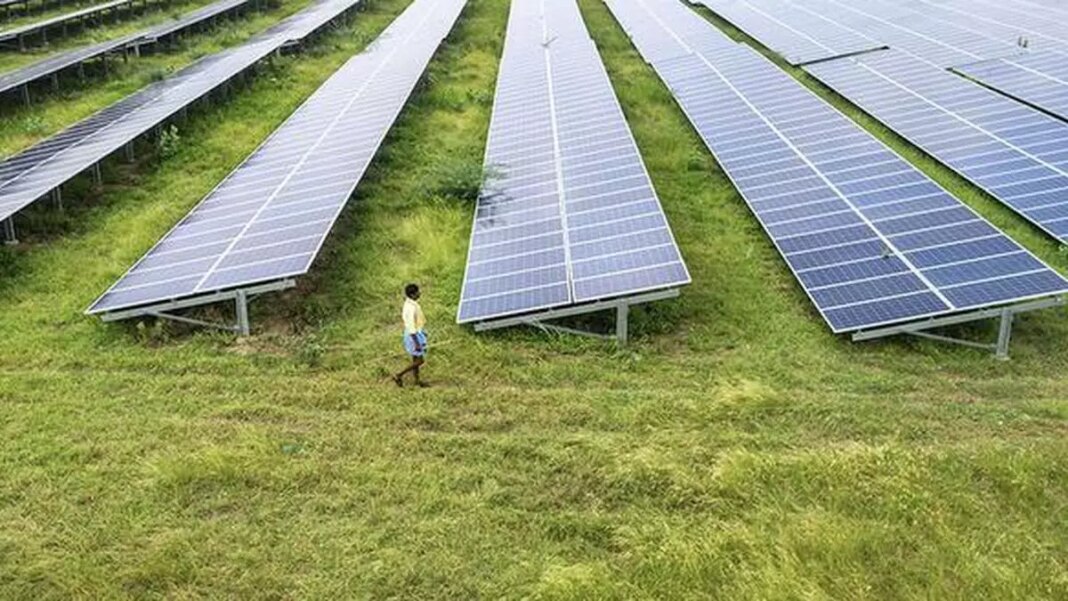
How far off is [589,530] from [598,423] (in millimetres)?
2106

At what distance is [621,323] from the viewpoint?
42.4 ft

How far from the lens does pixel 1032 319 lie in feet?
44.0

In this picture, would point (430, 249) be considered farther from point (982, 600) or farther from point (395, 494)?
point (982, 600)

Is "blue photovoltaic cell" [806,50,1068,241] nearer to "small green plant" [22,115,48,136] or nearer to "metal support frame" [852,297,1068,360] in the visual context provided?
"metal support frame" [852,297,1068,360]

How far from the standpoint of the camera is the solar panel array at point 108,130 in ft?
59.9

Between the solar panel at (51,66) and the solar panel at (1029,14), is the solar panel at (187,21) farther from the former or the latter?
the solar panel at (1029,14)

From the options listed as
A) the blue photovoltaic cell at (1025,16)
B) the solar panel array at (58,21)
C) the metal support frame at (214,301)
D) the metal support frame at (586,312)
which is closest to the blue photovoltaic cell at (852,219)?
the metal support frame at (586,312)

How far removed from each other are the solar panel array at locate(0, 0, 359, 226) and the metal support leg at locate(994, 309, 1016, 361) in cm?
1649

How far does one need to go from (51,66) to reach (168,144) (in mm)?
10997

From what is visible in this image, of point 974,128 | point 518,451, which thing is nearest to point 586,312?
point 518,451

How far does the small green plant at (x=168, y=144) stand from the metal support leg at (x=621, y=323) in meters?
15.0

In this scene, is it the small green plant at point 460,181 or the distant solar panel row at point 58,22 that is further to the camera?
the distant solar panel row at point 58,22

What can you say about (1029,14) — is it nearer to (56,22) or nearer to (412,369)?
(412,369)

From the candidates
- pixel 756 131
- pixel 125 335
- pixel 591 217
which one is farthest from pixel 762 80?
pixel 125 335
